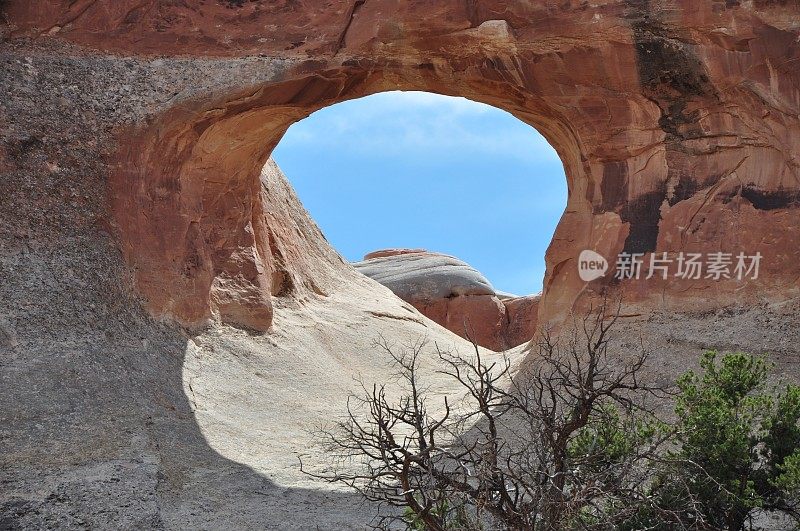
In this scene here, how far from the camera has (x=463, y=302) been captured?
26031mm

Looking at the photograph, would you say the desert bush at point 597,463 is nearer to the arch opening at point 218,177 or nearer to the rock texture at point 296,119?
the rock texture at point 296,119

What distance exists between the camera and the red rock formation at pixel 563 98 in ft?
41.8

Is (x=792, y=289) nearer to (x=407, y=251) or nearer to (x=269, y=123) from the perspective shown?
(x=269, y=123)

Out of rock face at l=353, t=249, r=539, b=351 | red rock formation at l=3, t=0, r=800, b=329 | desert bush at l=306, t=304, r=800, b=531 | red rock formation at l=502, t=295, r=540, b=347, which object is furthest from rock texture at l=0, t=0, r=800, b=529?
red rock formation at l=502, t=295, r=540, b=347

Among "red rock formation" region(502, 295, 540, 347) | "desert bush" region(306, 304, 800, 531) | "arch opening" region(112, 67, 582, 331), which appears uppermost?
"red rock formation" region(502, 295, 540, 347)

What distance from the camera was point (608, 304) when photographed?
13.2m

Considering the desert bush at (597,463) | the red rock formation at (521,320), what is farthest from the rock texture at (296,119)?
the red rock formation at (521,320)

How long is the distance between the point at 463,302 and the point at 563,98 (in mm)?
12898

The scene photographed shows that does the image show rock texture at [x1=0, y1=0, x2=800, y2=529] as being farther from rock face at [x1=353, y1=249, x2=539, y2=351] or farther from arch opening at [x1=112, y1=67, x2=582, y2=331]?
rock face at [x1=353, y1=249, x2=539, y2=351]

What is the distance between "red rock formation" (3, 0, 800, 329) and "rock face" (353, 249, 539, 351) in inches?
466

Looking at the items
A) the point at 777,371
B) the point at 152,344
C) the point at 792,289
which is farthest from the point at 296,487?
the point at 792,289

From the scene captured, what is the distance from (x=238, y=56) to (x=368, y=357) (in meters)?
5.46

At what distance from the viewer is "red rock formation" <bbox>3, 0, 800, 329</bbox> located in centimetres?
1273

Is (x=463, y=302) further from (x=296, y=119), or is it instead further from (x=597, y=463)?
(x=597, y=463)
